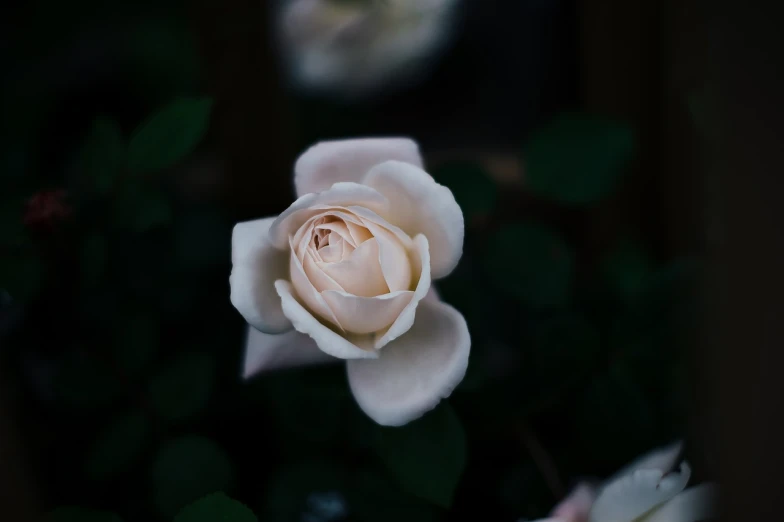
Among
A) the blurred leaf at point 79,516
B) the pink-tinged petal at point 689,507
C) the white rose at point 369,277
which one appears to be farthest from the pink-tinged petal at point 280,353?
the pink-tinged petal at point 689,507

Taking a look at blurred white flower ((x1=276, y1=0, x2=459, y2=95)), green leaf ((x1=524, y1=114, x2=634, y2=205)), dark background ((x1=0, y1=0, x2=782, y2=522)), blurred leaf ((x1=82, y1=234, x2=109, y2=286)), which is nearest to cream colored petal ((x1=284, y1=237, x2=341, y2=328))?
dark background ((x1=0, y1=0, x2=782, y2=522))

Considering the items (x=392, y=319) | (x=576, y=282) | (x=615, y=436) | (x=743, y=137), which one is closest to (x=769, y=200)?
(x=743, y=137)

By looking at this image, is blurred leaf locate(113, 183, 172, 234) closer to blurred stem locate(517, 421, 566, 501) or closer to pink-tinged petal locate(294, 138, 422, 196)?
pink-tinged petal locate(294, 138, 422, 196)

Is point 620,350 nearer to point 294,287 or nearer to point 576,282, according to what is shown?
point 576,282

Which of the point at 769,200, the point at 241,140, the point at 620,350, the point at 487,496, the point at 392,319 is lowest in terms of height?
the point at 487,496

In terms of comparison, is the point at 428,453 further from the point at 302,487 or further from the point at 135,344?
the point at 135,344

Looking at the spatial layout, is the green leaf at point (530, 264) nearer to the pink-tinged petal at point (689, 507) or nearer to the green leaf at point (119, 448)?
the pink-tinged petal at point (689, 507)
